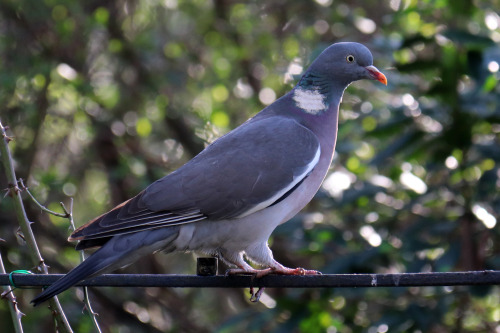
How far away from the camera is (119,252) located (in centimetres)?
295

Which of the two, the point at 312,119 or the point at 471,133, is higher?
the point at 312,119

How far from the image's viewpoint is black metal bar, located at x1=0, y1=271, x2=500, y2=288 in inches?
88.0

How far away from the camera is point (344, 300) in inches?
210

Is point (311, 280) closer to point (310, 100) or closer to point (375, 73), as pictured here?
point (310, 100)

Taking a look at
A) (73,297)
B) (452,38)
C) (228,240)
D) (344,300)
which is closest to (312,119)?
(228,240)

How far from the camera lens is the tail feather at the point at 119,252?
269cm

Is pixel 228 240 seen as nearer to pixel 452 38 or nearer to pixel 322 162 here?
pixel 322 162

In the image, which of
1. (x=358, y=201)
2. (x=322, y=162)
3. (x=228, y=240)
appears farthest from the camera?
(x=358, y=201)

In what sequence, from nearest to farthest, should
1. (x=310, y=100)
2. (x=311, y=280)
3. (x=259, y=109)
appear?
(x=311, y=280)
(x=310, y=100)
(x=259, y=109)

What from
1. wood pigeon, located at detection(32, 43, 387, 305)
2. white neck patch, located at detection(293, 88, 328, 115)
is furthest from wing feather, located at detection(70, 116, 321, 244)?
white neck patch, located at detection(293, 88, 328, 115)

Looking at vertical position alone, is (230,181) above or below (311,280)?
below

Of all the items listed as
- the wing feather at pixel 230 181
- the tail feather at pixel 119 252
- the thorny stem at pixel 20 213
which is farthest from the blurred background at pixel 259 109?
the thorny stem at pixel 20 213

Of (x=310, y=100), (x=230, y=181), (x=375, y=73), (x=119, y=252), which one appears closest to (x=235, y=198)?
(x=230, y=181)

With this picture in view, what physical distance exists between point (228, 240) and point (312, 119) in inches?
30.8
